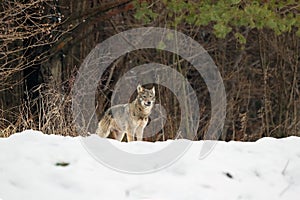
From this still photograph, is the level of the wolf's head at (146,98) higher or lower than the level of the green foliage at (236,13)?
lower

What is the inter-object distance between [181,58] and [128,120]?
6.38 m

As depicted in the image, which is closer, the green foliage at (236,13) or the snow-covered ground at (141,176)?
the snow-covered ground at (141,176)

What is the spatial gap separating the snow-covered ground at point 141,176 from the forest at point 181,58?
4861mm

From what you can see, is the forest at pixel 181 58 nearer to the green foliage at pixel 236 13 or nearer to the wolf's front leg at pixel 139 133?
the green foliage at pixel 236 13

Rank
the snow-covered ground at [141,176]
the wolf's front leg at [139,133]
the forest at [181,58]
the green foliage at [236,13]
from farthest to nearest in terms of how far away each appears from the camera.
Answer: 1. the forest at [181,58]
2. the green foliage at [236,13]
3. the wolf's front leg at [139,133]
4. the snow-covered ground at [141,176]

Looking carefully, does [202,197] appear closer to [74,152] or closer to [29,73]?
[74,152]

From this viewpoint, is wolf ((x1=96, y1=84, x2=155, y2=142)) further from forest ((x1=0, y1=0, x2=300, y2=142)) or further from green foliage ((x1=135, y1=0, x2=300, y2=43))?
green foliage ((x1=135, y1=0, x2=300, y2=43))

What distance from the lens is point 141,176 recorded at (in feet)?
16.7

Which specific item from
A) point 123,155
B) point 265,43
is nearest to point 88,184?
point 123,155

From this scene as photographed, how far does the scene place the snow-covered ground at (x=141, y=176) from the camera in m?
4.78

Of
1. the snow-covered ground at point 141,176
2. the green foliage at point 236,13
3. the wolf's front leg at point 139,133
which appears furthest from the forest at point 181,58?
the snow-covered ground at point 141,176

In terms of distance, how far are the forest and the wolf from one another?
59cm

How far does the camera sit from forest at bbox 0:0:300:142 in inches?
466

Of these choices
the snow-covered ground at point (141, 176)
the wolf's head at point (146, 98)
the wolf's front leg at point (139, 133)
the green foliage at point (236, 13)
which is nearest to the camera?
the snow-covered ground at point (141, 176)
